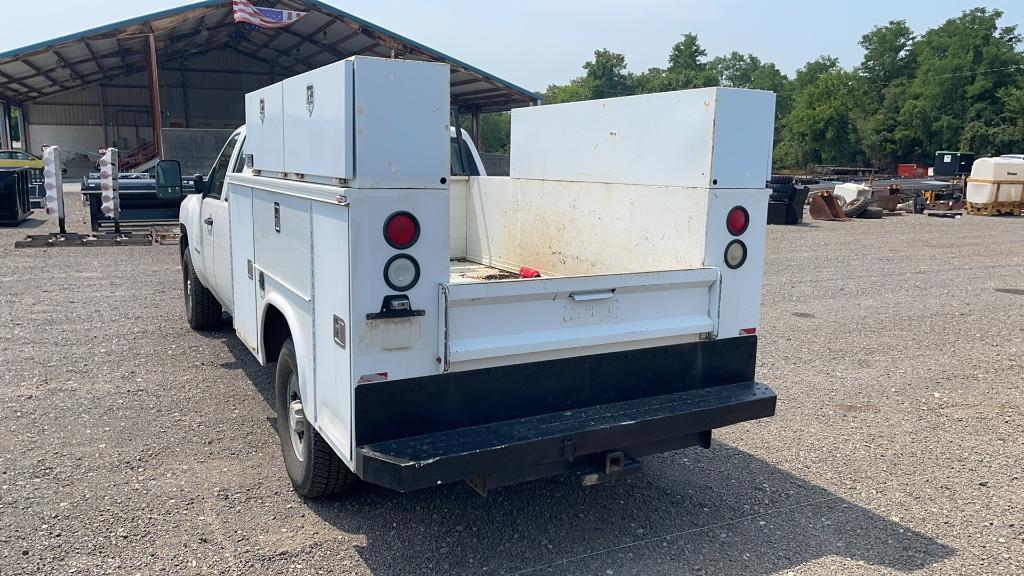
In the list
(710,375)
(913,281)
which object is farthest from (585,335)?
(913,281)

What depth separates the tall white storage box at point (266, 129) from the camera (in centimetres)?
411

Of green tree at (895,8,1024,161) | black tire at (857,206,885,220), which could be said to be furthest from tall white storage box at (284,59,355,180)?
green tree at (895,8,1024,161)

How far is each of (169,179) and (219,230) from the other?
108cm

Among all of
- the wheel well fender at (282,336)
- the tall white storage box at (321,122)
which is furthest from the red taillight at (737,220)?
the wheel well fender at (282,336)

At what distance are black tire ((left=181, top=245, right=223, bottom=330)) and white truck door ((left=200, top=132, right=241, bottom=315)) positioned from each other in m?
1.09

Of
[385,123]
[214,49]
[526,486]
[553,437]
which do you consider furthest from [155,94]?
[553,437]

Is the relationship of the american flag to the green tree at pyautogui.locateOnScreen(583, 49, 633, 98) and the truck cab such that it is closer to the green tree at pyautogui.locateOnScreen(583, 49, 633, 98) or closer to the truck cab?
the truck cab

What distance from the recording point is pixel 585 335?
360cm

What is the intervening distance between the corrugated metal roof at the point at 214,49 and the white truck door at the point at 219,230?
67.5 feet

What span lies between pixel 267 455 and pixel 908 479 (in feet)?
12.9

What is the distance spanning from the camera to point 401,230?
124 inches

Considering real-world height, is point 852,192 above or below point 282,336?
above

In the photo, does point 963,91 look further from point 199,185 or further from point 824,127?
point 199,185

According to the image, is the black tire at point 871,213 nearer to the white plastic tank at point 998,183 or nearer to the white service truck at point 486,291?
the white plastic tank at point 998,183
